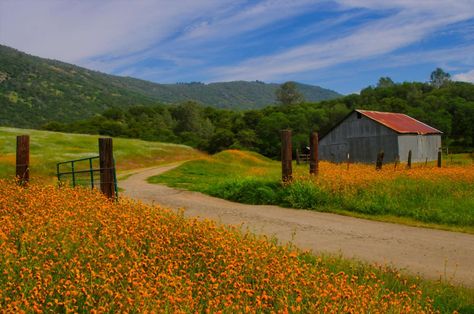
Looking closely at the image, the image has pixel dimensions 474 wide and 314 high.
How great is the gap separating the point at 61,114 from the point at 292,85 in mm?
88595

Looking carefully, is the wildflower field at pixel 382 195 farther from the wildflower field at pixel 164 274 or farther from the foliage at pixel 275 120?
the foliage at pixel 275 120

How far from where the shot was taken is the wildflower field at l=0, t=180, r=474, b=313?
4977 millimetres

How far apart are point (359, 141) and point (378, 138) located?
2545mm

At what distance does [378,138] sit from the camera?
156 feet

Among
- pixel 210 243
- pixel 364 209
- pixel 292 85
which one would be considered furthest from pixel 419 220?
pixel 292 85

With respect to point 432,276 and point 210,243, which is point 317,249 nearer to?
point 432,276

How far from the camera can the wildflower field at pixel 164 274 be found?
196 inches

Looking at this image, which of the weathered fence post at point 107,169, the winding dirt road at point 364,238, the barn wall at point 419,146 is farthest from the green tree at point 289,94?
the weathered fence post at point 107,169

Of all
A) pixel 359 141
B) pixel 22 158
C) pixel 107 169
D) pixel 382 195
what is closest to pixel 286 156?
pixel 382 195

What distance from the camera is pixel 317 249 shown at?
1039 centimetres

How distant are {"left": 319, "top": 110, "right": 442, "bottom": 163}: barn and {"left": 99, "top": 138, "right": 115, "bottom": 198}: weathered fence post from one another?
3729cm

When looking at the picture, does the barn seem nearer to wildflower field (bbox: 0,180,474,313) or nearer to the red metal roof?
the red metal roof

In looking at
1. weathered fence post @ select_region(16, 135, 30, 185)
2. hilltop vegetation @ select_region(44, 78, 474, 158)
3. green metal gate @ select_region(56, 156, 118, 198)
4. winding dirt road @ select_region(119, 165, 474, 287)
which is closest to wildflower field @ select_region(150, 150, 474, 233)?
winding dirt road @ select_region(119, 165, 474, 287)

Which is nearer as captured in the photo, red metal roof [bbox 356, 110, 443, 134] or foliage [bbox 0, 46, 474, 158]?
red metal roof [bbox 356, 110, 443, 134]
